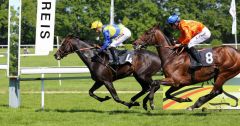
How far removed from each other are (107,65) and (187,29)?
2.06 meters

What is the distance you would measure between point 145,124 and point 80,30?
48.1 m

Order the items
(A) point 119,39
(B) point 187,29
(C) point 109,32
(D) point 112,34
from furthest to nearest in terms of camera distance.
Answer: (A) point 119,39, (D) point 112,34, (C) point 109,32, (B) point 187,29

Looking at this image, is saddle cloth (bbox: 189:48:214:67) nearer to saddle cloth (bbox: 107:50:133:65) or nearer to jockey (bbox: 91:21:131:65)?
saddle cloth (bbox: 107:50:133:65)

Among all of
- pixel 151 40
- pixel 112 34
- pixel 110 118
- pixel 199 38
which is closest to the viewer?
pixel 110 118

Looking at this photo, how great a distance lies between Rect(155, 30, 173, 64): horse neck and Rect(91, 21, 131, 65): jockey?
109 centimetres

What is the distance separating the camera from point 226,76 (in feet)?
36.7

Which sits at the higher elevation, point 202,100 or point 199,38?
point 199,38

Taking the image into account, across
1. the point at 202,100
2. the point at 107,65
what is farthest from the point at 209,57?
the point at 107,65

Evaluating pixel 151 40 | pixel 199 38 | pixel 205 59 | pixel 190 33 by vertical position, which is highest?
pixel 190 33

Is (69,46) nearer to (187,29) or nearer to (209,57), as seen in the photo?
(187,29)

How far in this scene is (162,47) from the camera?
11188mm

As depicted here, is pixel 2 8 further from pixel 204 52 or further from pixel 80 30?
pixel 204 52

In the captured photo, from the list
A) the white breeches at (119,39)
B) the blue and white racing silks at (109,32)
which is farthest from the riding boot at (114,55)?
the blue and white racing silks at (109,32)

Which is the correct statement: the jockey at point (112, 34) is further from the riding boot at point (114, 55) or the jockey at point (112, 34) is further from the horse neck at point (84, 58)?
the horse neck at point (84, 58)
